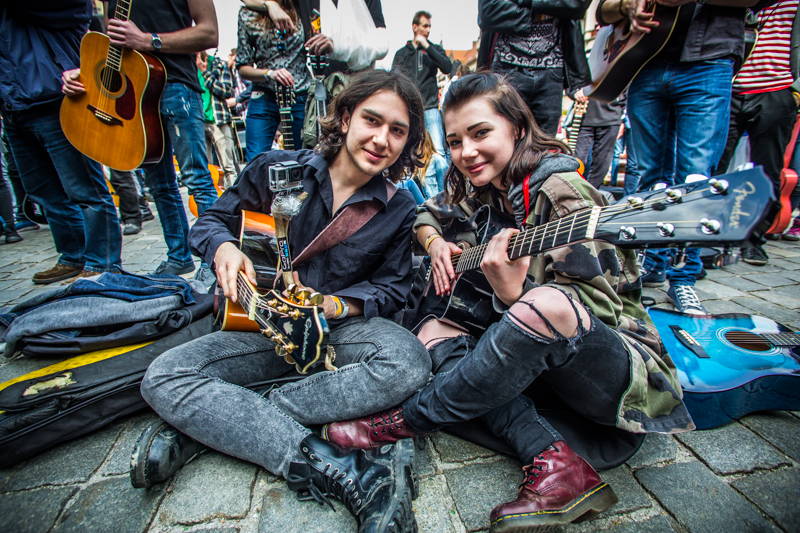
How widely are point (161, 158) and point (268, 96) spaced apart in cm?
106

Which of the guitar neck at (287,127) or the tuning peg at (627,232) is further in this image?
the guitar neck at (287,127)

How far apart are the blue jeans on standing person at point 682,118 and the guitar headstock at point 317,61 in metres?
2.39

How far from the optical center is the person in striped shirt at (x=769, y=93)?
251 centimetres

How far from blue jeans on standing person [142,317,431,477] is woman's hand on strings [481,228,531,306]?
43 cm

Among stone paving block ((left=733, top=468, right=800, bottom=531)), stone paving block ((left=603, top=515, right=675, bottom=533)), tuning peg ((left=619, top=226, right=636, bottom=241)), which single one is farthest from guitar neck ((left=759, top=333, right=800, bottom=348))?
tuning peg ((left=619, top=226, right=636, bottom=241))

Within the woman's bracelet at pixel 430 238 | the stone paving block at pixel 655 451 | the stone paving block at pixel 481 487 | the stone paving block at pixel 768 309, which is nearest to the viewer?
the stone paving block at pixel 481 487

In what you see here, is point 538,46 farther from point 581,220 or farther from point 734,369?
point 734,369

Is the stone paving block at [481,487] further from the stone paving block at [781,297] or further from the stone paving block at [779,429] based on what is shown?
the stone paving block at [781,297]

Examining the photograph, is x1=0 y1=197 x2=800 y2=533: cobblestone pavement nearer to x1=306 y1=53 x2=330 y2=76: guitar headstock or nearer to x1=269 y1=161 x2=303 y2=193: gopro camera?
x1=269 y1=161 x2=303 y2=193: gopro camera

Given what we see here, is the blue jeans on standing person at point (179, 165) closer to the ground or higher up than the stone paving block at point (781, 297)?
higher up

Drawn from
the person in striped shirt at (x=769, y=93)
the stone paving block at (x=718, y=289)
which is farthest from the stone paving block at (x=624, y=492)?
the person in striped shirt at (x=769, y=93)

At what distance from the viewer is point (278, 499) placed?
1216mm

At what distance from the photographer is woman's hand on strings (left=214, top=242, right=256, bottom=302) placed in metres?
1.43

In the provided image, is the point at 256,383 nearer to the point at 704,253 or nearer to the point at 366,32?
the point at 366,32
